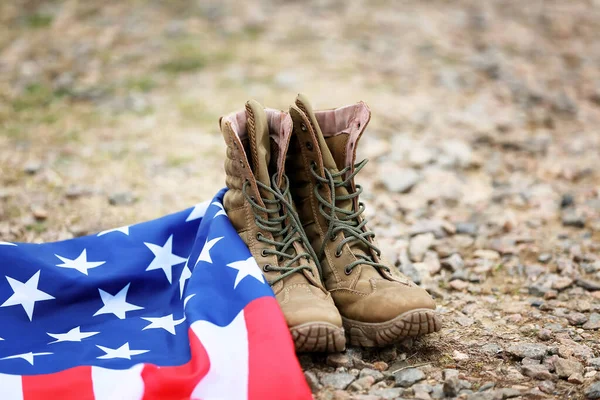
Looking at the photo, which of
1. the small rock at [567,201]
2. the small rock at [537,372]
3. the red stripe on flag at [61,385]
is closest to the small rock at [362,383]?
the small rock at [537,372]

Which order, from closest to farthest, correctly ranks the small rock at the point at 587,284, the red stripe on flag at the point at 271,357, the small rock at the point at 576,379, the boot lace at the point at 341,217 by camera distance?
the red stripe on flag at the point at 271,357, the small rock at the point at 576,379, the boot lace at the point at 341,217, the small rock at the point at 587,284

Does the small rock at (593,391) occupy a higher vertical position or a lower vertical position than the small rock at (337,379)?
lower

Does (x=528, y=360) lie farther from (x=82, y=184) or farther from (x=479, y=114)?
(x=479, y=114)

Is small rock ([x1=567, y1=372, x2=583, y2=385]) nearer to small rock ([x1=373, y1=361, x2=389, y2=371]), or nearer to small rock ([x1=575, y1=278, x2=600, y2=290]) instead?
small rock ([x1=373, y1=361, x2=389, y2=371])

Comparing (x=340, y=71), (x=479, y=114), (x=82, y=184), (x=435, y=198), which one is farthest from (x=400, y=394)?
(x=340, y=71)

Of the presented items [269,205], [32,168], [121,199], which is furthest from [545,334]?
[32,168]

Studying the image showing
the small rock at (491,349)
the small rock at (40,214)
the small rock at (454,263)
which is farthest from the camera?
the small rock at (40,214)

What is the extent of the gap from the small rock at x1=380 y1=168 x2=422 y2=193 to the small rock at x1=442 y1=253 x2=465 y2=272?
1114mm

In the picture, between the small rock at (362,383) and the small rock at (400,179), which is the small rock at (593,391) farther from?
the small rock at (400,179)

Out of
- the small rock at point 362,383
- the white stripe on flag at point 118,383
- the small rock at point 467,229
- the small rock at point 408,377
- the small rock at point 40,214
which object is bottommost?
the small rock at point 408,377

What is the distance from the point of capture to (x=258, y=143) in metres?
2.64

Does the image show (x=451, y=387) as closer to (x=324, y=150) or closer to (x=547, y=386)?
(x=547, y=386)

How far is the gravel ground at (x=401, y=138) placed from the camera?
8.77 feet

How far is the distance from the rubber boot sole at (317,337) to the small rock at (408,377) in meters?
0.27
